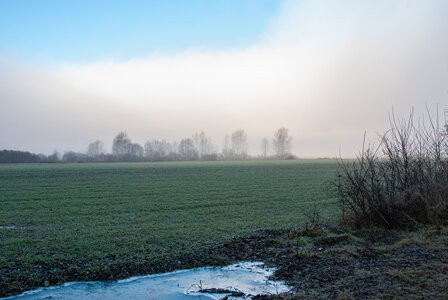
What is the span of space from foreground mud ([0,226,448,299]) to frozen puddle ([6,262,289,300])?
307 millimetres

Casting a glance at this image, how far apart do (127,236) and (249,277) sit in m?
5.16

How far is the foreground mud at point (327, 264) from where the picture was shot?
18.8ft

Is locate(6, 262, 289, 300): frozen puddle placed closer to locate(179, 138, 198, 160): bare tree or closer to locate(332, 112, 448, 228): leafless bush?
locate(332, 112, 448, 228): leafless bush

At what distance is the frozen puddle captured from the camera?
6.18m

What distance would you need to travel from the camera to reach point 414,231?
9633 millimetres

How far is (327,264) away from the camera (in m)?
7.26

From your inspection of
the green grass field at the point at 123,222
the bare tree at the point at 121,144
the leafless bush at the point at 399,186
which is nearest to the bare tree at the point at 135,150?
the bare tree at the point at 121,144

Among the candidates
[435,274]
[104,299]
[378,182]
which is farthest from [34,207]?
[435,274]

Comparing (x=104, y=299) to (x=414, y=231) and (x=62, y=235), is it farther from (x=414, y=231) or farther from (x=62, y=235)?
(x=414, y=231)

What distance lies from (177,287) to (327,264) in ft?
10.1

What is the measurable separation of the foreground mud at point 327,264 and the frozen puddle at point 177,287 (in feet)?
1.01

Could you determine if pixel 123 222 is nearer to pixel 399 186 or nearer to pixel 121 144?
pixel 399 186

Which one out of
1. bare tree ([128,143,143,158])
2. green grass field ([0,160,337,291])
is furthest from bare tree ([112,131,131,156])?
green grass field ([0,160,337,291])

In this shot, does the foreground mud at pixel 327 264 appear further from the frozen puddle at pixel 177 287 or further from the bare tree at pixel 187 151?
the bare tree at pixel 187 151
